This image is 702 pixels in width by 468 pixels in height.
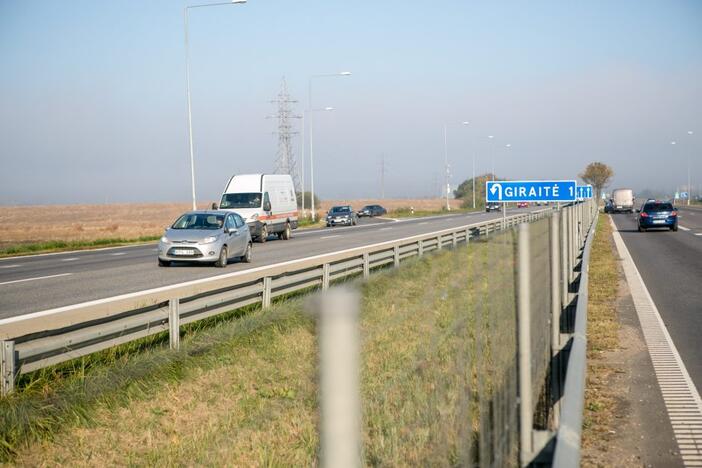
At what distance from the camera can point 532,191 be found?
2242 centimetres

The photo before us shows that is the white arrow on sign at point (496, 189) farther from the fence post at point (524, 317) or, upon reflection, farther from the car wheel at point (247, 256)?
the fence post at point (524, 317)

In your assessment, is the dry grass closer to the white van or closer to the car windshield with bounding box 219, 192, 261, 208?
the car windshield with bounding box 219, 192, 261, 208

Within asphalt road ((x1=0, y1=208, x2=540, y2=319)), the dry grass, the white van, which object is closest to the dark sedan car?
the dry grass

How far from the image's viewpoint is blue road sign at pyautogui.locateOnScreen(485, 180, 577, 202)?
21.3 meters

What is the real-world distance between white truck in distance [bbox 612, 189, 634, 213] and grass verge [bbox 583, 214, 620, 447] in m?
71.3

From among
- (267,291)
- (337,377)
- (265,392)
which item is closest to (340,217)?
(267,291)

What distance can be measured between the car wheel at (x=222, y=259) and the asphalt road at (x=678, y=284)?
11.0 meters

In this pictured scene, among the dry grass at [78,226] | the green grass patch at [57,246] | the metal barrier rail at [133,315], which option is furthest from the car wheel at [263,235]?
the metal barrier rail at [133,315]

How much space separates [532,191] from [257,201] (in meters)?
16.1

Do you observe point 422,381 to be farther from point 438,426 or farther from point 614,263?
point 614,263

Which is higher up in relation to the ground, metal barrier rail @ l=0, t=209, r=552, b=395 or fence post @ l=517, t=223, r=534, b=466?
fence post @ l=517, t=223, r=534, b=466

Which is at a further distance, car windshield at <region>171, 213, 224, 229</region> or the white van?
the white van

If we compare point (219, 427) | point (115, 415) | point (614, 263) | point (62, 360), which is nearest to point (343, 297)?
point (219, 427)

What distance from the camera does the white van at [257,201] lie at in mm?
35812
